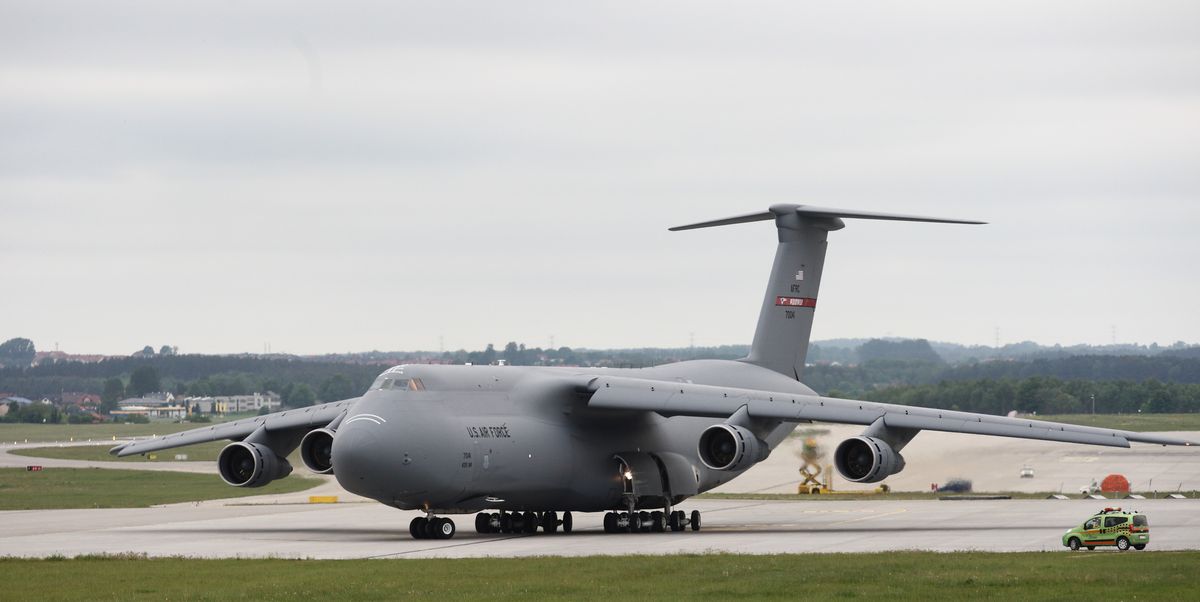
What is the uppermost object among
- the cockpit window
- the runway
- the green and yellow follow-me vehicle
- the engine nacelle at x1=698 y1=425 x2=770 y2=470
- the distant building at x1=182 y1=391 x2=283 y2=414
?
the distant building at x1=182 y1=391 x2=283 y2=414

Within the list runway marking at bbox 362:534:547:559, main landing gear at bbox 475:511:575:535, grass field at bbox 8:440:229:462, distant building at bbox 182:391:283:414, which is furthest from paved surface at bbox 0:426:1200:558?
distant building at bbox 182:391:283:414

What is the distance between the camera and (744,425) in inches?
1143

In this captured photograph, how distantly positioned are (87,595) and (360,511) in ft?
61.8

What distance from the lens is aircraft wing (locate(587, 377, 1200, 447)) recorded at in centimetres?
2877

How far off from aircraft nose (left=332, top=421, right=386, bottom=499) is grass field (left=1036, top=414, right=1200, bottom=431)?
121ft

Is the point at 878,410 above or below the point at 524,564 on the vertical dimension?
above

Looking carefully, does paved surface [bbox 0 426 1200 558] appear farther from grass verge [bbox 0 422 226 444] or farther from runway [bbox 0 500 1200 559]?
grass verge [bbox 0 422 226 444]

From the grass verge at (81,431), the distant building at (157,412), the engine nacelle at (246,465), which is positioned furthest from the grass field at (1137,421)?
the distant building at (157,412)

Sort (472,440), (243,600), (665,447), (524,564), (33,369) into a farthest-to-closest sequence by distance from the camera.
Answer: (33,369) → (665,447) → (472,440) → (524,564) → (243,600)

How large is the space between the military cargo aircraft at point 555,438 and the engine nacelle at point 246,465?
0.10 feet

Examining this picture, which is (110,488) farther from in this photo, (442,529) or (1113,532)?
(1113,532)

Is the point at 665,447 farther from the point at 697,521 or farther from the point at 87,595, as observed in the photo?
the point at 87,595

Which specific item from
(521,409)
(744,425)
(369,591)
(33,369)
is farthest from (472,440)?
(33,369)

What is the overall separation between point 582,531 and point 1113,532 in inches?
411
